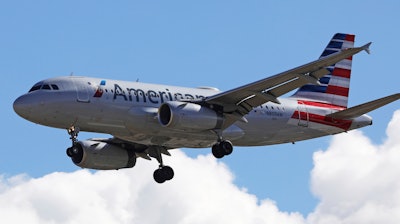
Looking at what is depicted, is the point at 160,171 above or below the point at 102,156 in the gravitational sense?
above

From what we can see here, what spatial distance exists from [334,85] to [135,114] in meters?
15.9

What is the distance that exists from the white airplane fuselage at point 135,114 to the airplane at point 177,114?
0.16ft

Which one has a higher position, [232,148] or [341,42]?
[341,42]

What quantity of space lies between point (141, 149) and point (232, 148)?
23.5ft

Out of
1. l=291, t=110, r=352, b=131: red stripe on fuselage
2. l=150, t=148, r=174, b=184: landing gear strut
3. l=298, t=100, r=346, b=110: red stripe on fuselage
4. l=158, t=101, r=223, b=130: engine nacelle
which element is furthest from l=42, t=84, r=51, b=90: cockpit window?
l=298, t=100, r=346, b=110: red stripe on fuselage

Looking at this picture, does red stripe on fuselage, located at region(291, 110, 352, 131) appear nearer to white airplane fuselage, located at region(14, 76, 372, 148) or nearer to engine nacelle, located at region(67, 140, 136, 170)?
white airplane fuselage, located at region(14, 76, 372, 148)

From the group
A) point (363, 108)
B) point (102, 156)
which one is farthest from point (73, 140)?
point (363, 108)

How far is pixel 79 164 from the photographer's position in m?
58.9

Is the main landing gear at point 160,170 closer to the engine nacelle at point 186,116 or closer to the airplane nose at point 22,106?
the engine nacelle at point 186,116

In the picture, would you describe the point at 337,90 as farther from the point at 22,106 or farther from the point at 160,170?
the point at 22,106

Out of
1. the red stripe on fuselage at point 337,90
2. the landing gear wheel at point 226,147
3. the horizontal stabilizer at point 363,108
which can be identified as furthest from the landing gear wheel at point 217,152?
the red stripe on fuselage at point 337,90

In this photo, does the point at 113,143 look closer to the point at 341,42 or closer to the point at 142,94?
the point at 142,94

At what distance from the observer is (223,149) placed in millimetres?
55094

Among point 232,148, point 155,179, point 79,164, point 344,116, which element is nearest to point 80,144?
point 79,164
